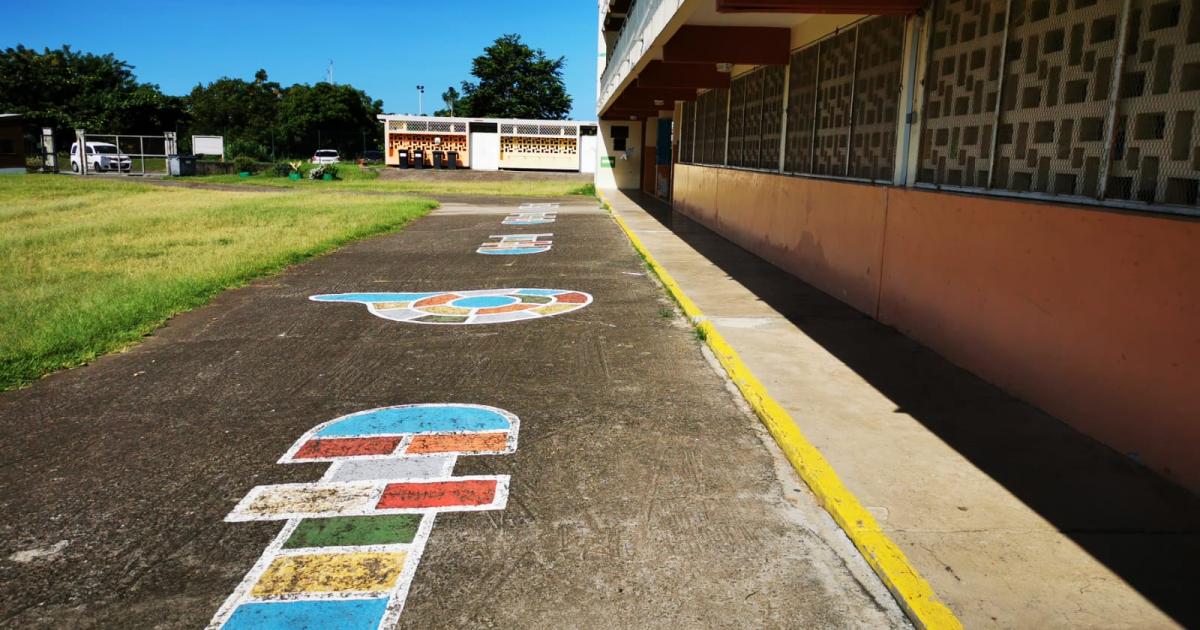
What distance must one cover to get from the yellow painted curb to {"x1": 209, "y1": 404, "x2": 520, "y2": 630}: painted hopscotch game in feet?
5.13

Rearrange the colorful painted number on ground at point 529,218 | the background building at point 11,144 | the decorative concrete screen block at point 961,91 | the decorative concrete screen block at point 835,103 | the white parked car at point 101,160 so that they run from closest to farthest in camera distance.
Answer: the decorative concrete screen block at point 961,91 → the decorative concrete screen block at point 835,103 → the colorful painted number on ground at point 529,218 → the background building at point 11,144 → the white parked car at point 101,160

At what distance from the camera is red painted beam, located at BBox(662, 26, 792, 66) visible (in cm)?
1146

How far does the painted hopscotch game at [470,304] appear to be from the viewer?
8523 mm

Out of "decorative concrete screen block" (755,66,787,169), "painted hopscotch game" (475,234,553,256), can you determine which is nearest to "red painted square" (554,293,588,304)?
"decorative concrete screen block" (755,66,787,169)

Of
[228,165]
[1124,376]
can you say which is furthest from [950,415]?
[228,165]

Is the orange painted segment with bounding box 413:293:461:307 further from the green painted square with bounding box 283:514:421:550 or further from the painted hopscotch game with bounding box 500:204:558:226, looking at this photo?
the painted hopscotch game with bounding box 500:204:558:226

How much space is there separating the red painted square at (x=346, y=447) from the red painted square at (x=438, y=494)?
0.54 m

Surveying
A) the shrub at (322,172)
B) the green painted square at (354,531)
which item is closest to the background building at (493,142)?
the shrub at (322,172)

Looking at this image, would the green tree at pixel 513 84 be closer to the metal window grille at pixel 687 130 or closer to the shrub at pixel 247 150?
the shrub at pixel 247 150

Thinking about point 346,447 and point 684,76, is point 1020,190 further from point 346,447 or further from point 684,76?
point 684,76

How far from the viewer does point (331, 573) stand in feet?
10.9

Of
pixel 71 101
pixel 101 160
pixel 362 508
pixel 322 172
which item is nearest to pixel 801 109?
pixel 362 508

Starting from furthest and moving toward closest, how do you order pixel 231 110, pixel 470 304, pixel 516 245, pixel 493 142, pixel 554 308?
pixel 231 110 < pixel 493 142 < pixel 516 245 < pixel 470 304 < pixel 554 308

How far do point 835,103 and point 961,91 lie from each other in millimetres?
3110
